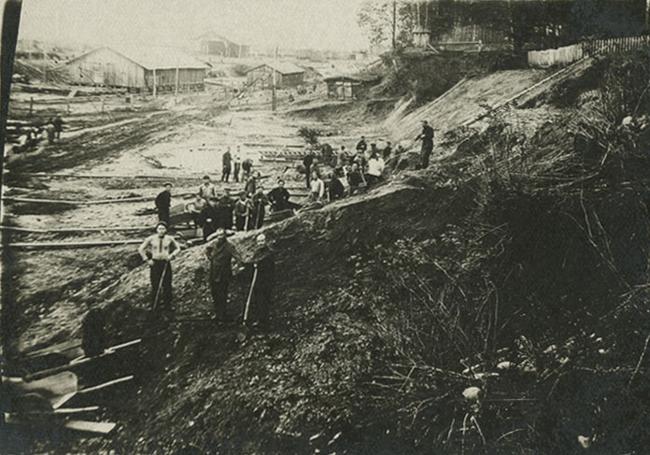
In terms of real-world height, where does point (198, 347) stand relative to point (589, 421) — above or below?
above

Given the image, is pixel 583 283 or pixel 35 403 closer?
pixel 35 403

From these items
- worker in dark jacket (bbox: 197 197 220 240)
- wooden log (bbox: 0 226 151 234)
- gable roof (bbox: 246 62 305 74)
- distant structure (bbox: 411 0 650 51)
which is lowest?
wooden log (bbox: 0 226 151 234)

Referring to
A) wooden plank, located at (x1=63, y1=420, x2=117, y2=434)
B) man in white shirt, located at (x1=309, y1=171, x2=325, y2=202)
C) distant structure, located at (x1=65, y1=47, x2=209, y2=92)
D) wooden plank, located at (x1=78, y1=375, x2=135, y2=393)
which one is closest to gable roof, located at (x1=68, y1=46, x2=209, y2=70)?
distant structure, located at (x1=65, y1=47, x2=209, y2=92)

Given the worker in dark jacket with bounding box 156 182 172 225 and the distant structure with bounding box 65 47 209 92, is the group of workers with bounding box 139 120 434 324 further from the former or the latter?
the distant structure with bounding box 65 47 209 92

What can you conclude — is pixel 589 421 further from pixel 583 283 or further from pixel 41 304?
pixel 41 304

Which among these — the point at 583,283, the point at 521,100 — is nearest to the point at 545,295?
the point at 583,283

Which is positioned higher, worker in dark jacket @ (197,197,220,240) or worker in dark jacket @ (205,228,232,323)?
worker in dark jacket @ (197,197,220,240)

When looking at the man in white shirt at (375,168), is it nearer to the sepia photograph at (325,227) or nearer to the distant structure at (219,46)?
the sepia photograph at (325,227)
